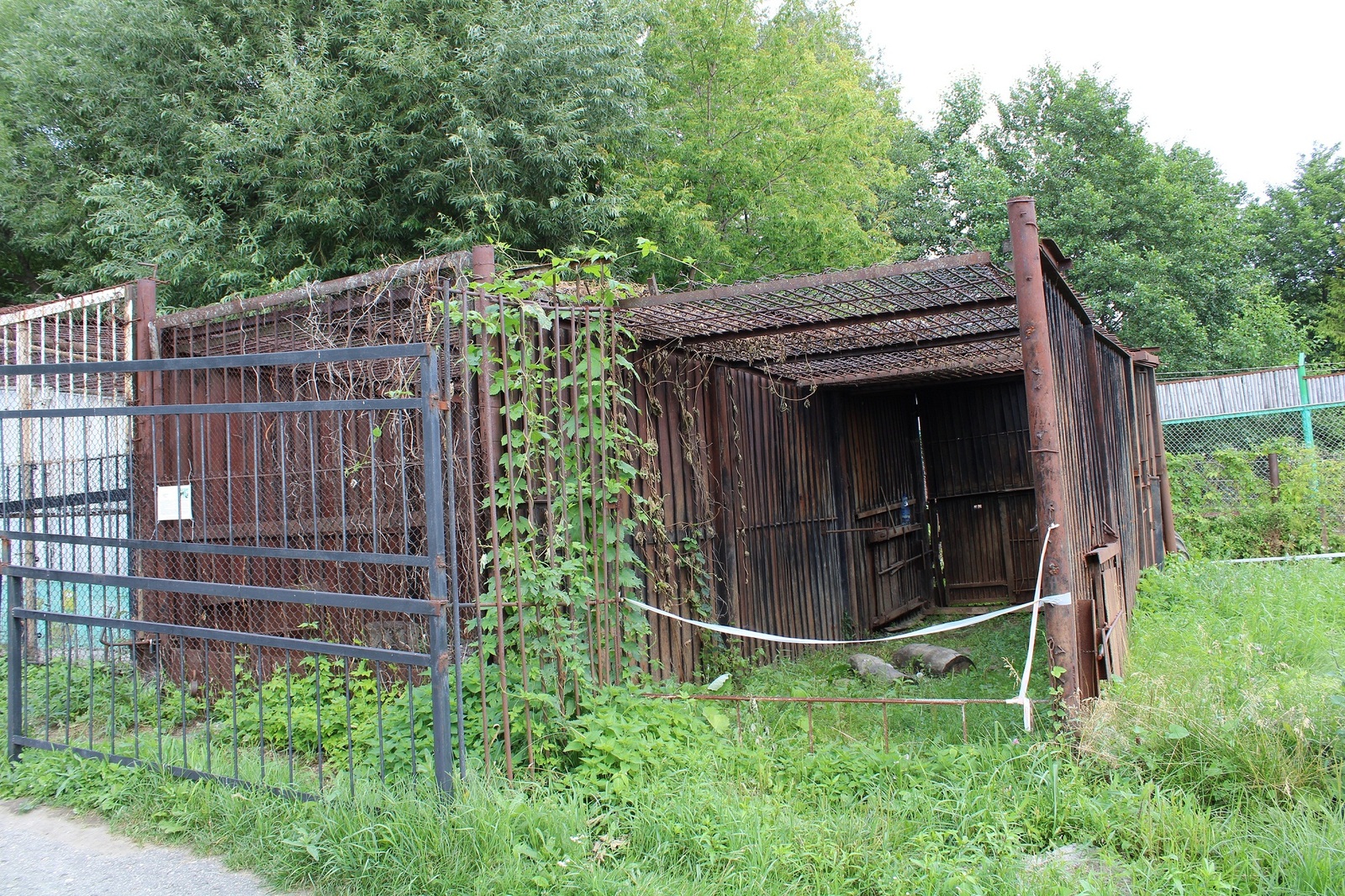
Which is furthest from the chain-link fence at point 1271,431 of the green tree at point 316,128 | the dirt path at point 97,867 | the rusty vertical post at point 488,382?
the dirt path at point 97,867

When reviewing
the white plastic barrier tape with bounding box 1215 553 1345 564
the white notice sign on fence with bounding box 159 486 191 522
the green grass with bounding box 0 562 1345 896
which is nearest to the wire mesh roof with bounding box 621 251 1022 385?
the green grass with bounding box 0 562 1345 896

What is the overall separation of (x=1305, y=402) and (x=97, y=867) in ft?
43.8

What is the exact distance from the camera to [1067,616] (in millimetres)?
4273

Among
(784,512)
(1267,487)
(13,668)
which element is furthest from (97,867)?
(1267,487)

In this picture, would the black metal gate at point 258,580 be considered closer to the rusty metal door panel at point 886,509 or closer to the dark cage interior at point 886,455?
the dark cage interior at point 886,455

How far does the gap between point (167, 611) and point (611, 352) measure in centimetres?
371

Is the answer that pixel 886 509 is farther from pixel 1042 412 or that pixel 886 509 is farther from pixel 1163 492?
pixel 1042 412

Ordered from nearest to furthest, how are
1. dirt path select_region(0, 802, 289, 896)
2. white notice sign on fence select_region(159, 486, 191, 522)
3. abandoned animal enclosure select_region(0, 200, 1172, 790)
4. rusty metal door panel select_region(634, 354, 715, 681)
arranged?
dirt path select_region(0, 802, 289, 896) < abandoned animal enclosure select_region(0, 200, 1172, 790) < white notice sign on fence select_region(159, 486, 191, 522) < rusty metal door panel select_region(634, 354, 715, 681)

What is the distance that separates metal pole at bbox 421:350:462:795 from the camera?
11.9 feet

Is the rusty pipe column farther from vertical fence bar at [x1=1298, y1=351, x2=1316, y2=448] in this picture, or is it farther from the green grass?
vertical fence bar at [x1=1298, y1=351, x2=1316, y2=448]

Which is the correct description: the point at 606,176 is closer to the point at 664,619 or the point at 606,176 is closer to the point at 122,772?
the point at 664,619

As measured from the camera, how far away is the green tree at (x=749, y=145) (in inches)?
624

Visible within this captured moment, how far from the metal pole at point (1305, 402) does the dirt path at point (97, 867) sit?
41.2ft

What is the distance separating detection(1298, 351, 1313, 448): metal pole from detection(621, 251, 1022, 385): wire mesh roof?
19.1 ft
